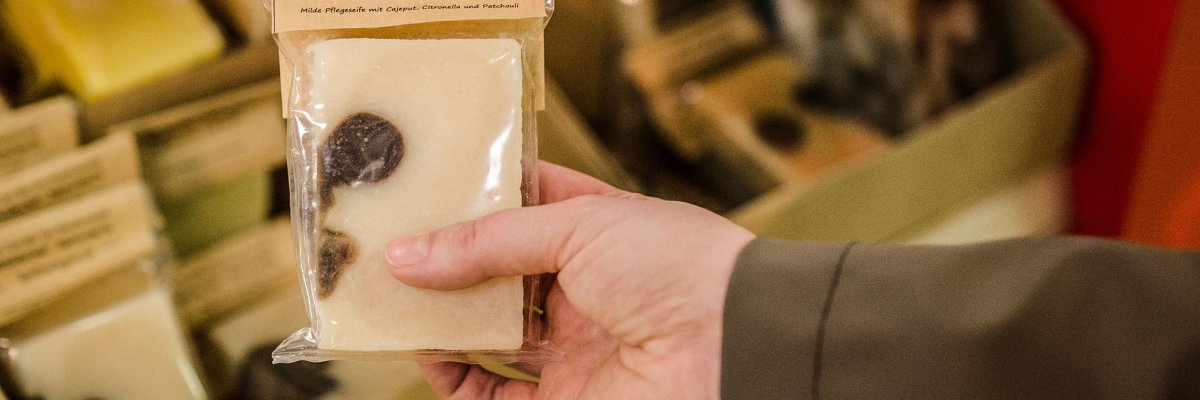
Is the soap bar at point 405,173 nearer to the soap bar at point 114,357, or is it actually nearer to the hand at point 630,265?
the hand at point 630,265

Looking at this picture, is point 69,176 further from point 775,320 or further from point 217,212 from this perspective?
point 775,320

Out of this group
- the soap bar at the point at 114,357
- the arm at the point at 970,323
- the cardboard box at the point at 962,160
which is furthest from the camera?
the cardboard box at the point at 962,160

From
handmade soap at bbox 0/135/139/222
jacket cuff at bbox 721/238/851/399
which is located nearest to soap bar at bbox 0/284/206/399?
handmade soap at bbox 0/135/139/222

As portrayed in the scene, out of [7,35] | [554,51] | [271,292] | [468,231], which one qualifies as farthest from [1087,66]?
[7,35]

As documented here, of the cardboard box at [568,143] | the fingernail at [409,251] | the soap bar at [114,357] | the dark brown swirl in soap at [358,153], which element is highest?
the dark brown swirl in soap at [358,153]

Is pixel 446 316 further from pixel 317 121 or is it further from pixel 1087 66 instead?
pixel 1087 66

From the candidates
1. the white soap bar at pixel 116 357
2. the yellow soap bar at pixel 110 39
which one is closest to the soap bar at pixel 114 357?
the white soap bar at pixel 116 357

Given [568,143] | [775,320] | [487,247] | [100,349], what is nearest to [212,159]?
[100,349]
